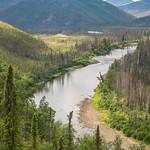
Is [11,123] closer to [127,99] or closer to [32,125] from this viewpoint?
[32,125]

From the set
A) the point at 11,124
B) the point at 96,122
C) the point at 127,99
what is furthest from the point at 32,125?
the point at 127,99

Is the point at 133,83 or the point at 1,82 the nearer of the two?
the point at 1,82

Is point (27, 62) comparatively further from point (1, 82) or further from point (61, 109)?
Answer: point (1, 82)

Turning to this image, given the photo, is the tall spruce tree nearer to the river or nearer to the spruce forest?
the spruce forest

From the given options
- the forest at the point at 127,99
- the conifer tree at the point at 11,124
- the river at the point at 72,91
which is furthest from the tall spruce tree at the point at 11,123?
the river at the point at 72,91

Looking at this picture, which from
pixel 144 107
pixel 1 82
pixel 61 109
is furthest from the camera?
pixel 61 109

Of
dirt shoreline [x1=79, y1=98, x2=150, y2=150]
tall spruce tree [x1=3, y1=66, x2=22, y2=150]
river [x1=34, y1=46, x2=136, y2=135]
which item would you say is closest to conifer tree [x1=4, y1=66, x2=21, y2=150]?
tall spruce tree [x1=3, y1=66, x2=22, y2=150]

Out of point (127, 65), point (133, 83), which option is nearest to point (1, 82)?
point (133, 83)
